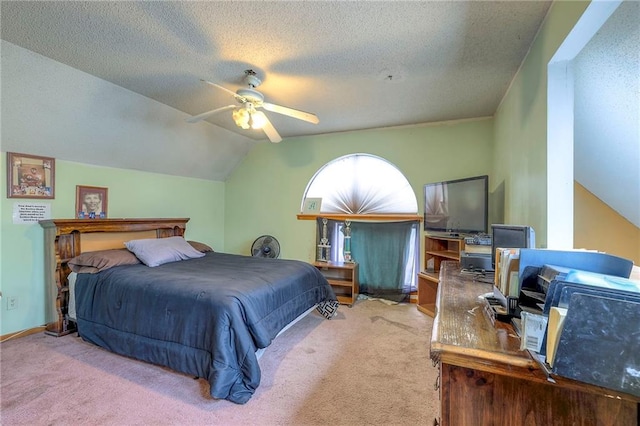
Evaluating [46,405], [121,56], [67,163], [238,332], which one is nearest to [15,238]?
[67,163]

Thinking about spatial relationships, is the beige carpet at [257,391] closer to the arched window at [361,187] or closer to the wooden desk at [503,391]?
the wooden desk at [503,391]

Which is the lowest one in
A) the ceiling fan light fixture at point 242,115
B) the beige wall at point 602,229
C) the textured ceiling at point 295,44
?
the beige wall at point 602,229

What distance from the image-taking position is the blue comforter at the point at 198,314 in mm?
1860

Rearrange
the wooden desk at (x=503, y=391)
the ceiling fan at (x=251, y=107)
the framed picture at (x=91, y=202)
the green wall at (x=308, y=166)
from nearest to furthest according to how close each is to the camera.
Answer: the wooden desk at (x=503, y=391)
the ceiling fan at (x=251, y=107)
the framed picture at (x=91, y=202)
the green wall at (x=308, y=166)

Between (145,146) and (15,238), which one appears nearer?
(15,238)

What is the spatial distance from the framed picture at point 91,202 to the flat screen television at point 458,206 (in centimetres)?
386

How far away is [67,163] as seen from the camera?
9.90 ft

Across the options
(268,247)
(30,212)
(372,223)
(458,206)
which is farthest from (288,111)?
(30,212)

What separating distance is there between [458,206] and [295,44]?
2258 mm

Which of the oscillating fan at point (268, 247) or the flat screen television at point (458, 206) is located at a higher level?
the flat screen television at point (458, 206)

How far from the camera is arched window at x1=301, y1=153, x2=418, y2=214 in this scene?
4031mm

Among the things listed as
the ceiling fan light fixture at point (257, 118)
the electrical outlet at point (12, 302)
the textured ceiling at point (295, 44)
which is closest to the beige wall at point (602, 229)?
the textured ceiling at point (295, 44)

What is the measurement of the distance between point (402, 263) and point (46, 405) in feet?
11.5

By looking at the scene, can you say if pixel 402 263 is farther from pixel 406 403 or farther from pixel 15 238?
pixel 15 238
